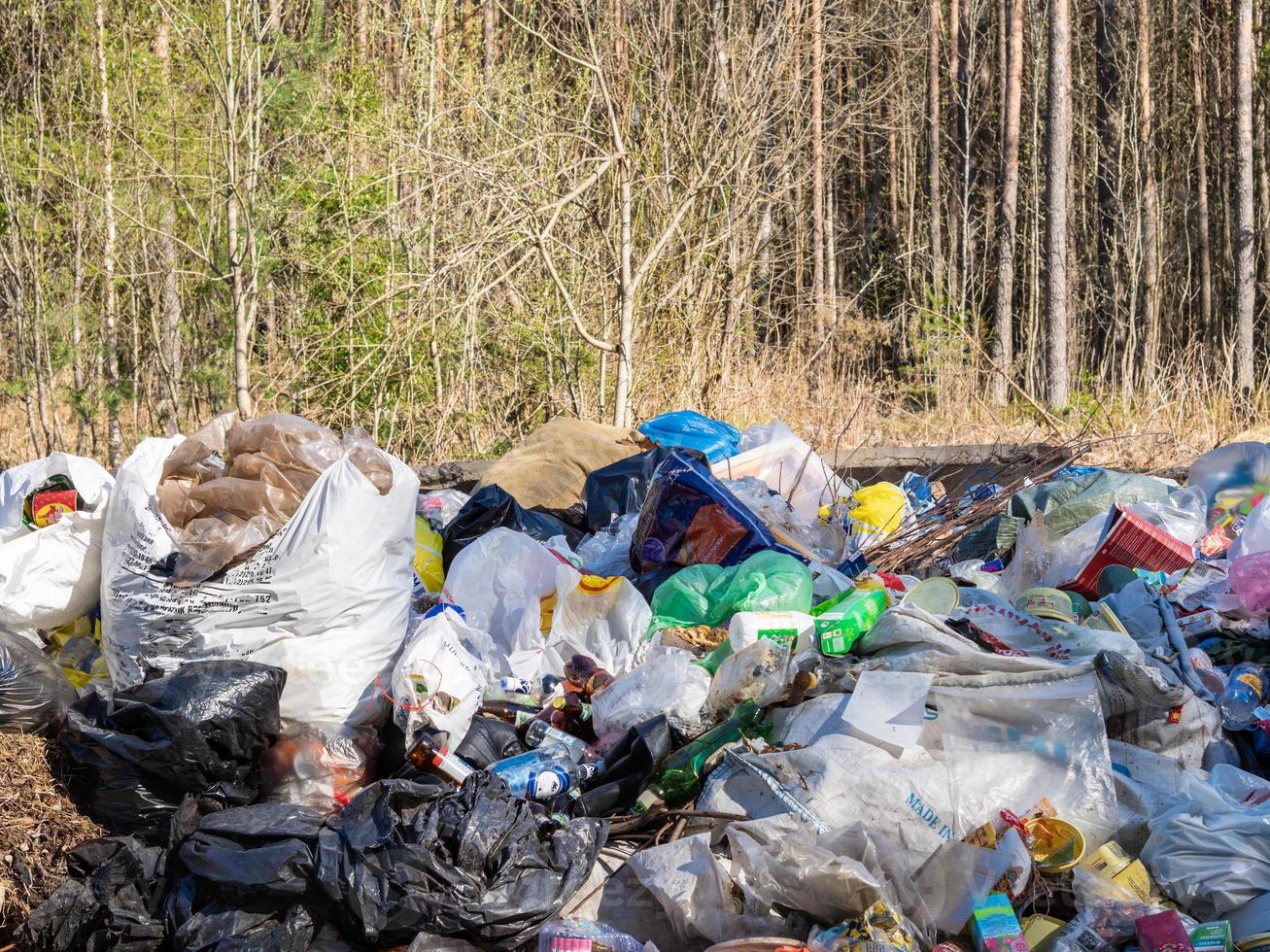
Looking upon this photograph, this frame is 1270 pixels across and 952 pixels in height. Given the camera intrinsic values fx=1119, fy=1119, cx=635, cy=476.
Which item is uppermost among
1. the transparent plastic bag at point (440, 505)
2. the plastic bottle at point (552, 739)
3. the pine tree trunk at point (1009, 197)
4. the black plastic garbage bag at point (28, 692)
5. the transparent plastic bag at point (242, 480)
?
the pine tree trunk at point (1009, 197)

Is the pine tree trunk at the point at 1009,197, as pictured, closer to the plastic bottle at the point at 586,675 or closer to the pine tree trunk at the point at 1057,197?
the pine tree trunk at the point at 1057,197

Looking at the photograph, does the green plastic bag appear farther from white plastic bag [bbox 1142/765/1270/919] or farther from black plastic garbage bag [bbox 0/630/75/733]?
black plastic garbage bag [bbox 0/630/75/733]

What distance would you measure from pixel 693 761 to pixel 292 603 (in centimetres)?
110

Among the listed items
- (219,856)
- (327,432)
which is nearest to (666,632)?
(327,432)

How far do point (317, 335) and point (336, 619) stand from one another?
4.94m

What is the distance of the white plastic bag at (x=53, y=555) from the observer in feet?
10.7

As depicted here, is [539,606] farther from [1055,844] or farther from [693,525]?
[1055,844]

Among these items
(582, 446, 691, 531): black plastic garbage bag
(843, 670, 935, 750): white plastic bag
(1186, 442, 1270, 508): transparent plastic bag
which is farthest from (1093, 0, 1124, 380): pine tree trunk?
(843, 670, 935, 750): white plastic bag

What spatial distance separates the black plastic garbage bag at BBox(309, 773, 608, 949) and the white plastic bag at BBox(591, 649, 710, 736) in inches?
18.5

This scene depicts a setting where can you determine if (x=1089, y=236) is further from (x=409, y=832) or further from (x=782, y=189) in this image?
(x=409, y=832)

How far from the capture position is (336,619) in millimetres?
2939

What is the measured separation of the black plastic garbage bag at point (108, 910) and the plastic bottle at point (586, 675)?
1161 millimetres

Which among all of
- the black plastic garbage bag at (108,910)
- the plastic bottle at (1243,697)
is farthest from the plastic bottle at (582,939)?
the plastic bottle at (1243,697)

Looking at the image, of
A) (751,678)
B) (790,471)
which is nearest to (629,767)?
(751,678)
